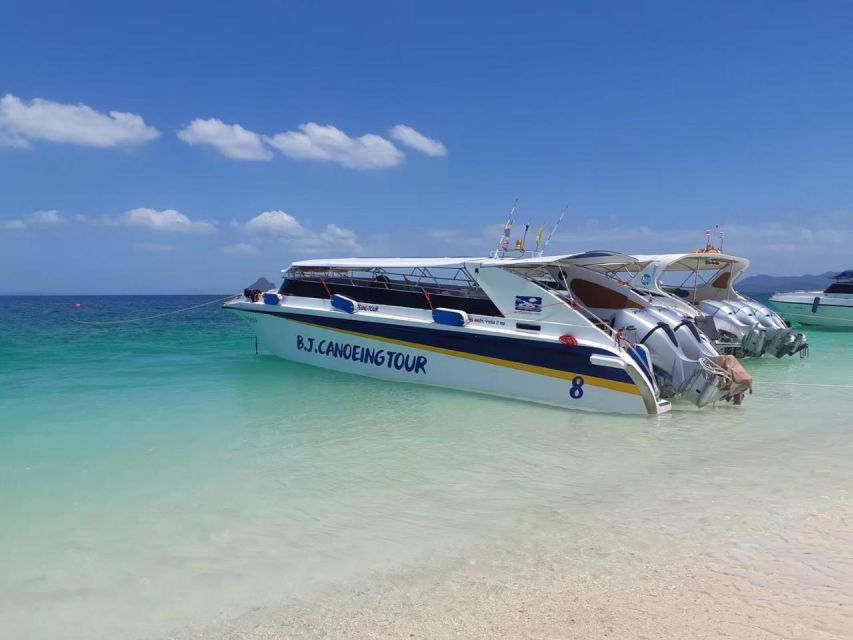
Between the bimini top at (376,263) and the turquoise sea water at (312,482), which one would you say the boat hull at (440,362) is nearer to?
the turquoise sea water at (312,482)

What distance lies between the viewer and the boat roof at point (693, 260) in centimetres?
1631

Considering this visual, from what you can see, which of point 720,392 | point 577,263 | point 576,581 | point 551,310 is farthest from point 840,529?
point 577,263

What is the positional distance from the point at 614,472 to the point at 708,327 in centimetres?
1104

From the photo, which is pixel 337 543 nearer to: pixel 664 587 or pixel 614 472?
pixel 664 587

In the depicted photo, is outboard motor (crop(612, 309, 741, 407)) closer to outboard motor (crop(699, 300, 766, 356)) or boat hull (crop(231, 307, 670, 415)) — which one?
boat hull (crop(231, 307, 670, 415))

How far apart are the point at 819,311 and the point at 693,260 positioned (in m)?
16.7

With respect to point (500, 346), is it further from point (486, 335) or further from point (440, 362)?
point (440, 362)

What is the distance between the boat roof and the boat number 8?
23.7 ft

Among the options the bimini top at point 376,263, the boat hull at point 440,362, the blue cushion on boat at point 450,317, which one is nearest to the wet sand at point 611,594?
the boat hull at point 440,362

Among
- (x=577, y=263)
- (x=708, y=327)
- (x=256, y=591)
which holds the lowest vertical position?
(x=256, y=591)

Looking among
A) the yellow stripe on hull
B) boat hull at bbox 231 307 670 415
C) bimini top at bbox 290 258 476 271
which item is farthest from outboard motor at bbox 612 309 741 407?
bimini top at bbox 290 258 476 271

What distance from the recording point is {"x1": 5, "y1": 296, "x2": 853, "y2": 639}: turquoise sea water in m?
4.34

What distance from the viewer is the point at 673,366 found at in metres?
10.3

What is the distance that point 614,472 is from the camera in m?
6.65
